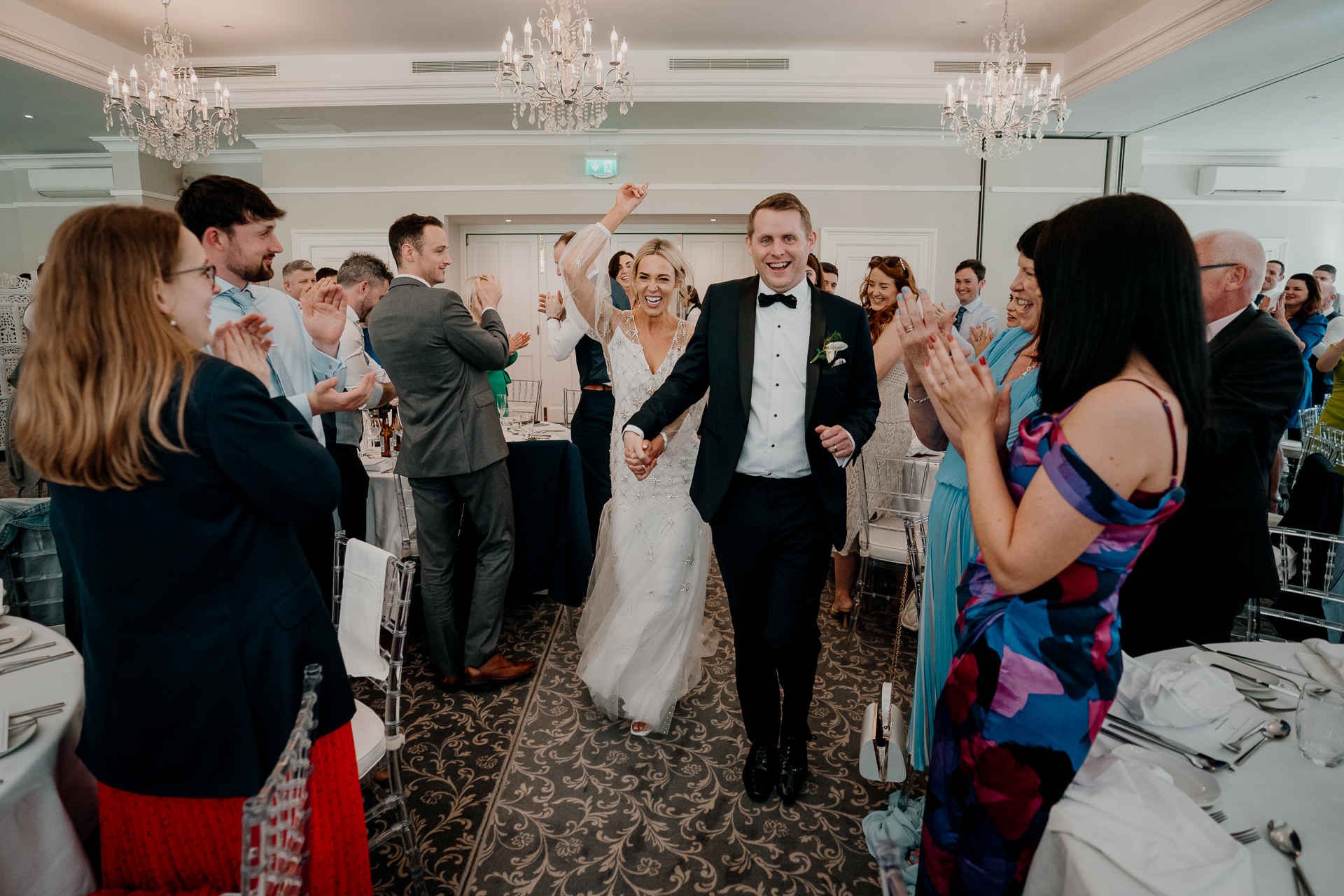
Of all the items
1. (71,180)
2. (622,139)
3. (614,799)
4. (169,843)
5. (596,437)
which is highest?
(622,139)

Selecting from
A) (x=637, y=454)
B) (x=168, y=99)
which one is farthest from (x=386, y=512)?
(x=168, y=99)

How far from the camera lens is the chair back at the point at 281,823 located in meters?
0.88

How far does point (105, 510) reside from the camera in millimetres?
1142

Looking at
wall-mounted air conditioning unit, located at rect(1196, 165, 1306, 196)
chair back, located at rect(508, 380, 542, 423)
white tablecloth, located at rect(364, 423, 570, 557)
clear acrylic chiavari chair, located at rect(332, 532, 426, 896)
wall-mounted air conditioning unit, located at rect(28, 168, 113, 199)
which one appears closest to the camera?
clear acrylic chiavari chair, located at rect(332, 532, 426, 896)

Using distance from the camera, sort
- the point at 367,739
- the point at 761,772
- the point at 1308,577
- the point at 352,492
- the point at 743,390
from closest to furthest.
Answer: the point at 367,739, the point at 743,390, the point at 761,772, the point at 1308,577, the point at 352,492

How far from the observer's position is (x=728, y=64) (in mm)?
6441

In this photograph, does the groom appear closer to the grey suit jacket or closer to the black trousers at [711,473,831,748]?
the black trousers at [711,473,831,748]

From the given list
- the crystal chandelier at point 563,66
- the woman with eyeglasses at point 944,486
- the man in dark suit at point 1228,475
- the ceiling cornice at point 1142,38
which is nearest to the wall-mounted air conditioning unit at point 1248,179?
the ceiling cornice at point 1142,38

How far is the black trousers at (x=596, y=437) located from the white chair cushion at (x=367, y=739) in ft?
7.89

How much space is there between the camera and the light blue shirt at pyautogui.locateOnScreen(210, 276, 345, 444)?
2.35m

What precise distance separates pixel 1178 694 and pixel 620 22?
20.0 feet

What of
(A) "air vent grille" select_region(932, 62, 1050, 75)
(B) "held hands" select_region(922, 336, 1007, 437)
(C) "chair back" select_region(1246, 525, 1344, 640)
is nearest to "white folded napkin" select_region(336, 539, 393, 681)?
(B) "held hands" select_region(922, 336, 1007, 437)

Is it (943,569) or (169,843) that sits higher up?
(943,569)

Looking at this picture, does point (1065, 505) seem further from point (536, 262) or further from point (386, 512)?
point (536, 262)
